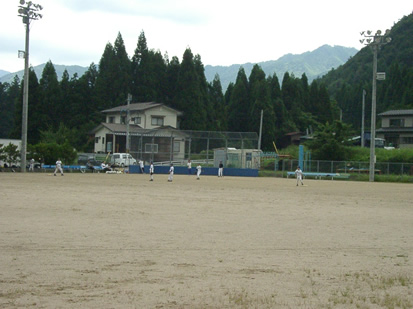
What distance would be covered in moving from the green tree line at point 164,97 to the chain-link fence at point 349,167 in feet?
84.6

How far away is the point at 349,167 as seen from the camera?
47312mm

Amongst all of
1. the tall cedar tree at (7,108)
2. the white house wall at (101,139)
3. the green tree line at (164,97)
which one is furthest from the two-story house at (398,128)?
the tall cedar tree at (7,108)

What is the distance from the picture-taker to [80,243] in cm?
1014

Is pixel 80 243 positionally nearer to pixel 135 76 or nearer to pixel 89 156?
pixel 89 156

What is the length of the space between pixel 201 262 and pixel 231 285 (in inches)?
58.7

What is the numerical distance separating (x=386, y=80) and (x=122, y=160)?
74.1 metres

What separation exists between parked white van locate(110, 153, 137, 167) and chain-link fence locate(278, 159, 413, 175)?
14.5 meters

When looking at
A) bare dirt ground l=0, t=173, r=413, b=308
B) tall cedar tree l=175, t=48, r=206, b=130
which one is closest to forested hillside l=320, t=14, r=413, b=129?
tall cedar tree l=175, t=48, r=206, b=130

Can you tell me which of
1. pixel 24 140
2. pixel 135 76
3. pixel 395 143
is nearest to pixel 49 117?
pixel 135 76

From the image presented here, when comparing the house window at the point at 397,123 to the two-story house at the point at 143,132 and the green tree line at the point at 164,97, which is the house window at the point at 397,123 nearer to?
the green tree line at the point at 164,97

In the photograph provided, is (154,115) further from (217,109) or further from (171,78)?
(171,78)

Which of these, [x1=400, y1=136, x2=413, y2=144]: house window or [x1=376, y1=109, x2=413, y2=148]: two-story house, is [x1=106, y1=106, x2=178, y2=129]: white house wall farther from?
[x1=400, y1=136, x2=413, y2=144]: house window

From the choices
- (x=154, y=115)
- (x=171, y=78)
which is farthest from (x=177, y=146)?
(x=171, y=78)

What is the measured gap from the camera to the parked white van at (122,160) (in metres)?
49.3
